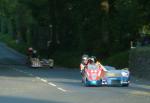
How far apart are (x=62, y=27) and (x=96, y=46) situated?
45.4 feet

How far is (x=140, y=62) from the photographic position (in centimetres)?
3931

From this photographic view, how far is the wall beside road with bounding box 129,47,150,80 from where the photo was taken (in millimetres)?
37856

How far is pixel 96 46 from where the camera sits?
5653 cm

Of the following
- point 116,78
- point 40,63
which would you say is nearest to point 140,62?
point 116,78

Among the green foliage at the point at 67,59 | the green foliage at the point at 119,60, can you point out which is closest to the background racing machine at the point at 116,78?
the green foliage at the point at 119,60

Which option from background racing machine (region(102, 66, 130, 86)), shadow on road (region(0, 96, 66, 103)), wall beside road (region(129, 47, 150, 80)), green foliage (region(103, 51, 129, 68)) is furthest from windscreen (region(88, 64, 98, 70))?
green foliage (region(103, 51, 129, 68))

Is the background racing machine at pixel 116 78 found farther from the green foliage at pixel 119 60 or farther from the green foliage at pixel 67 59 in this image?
the green foliage at pixel 67 59

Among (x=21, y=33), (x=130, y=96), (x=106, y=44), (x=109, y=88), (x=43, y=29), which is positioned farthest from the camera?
(x=21, y=33)

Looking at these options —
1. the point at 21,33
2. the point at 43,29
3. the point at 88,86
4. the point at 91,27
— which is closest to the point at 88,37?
the point at 91,27

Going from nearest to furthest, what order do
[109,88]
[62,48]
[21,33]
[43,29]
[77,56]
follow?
[109,88] → [77,56] → [62,48] → [43,29] → [21,33]

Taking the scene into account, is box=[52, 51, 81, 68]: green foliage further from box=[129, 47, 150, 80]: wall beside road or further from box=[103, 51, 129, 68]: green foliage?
box=[129, 47, 150, 80]: wall beside road

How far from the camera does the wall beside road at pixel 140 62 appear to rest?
3786 cm

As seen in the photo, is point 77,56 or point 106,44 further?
point 77,56

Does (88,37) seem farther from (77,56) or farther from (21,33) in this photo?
(21,33)
